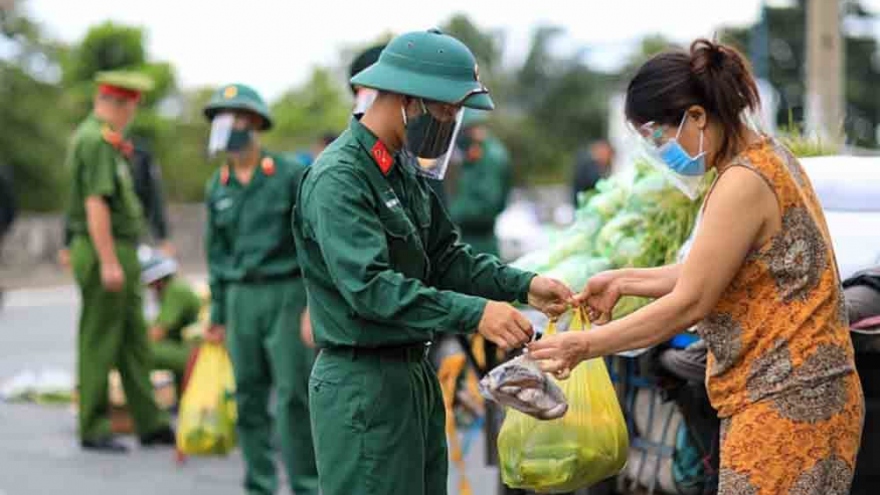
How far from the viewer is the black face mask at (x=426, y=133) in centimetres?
436

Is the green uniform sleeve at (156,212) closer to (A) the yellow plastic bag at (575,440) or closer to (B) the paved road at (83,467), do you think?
(B) the paved road at (83,467)

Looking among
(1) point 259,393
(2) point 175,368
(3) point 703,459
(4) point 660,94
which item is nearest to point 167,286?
(2) point 175,368

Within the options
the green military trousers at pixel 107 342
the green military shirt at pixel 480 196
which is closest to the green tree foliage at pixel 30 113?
the green military shirt at pixel 480 196

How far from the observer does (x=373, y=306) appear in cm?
414

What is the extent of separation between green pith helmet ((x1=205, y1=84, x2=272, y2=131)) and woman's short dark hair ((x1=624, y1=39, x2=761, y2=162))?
3.82 metres

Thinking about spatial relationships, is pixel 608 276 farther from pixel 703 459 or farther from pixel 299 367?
pixel 299 367

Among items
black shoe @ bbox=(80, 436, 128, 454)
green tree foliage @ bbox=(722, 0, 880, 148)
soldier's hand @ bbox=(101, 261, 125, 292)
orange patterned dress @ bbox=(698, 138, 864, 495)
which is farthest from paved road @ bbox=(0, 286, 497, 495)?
green tree foliage @ bbox=(722, 0, 880, 148)

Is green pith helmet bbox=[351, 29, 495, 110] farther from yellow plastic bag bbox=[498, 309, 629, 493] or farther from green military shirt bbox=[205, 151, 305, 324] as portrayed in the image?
green military shirt bbox=[205, 151, 305, 324]

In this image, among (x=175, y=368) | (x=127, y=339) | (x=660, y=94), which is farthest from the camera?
(x=175, y=368)

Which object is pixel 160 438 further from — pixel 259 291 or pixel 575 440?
pixel 575 440

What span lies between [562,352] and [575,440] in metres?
0.52

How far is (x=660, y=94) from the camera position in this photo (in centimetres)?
414

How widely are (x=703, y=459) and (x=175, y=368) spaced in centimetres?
568

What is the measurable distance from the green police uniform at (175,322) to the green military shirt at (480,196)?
1966mm
